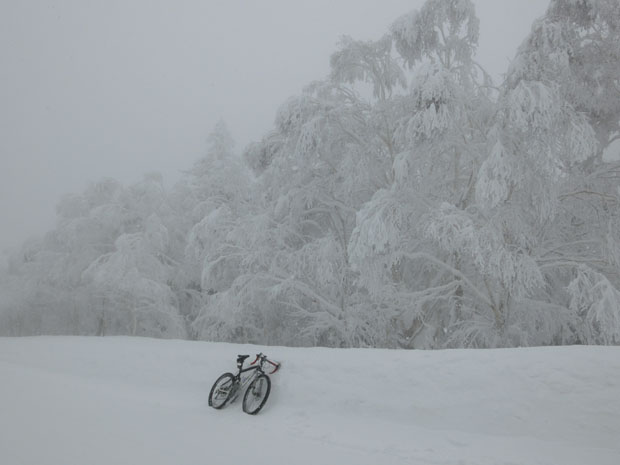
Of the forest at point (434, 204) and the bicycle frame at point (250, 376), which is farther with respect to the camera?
the forest at point (434, 204)

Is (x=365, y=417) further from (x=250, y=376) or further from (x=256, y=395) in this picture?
(x=250, y=376)

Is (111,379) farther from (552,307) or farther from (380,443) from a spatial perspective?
(552,307)

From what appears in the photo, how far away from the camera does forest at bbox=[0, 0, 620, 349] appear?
844 centimetres

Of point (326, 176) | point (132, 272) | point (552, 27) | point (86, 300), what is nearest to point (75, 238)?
point (86, 300)

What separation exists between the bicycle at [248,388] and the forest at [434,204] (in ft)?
11.2

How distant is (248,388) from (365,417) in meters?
1.91

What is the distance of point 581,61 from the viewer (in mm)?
10125

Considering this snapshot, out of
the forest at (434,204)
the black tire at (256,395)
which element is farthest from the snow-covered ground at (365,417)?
the forest at (434,204)

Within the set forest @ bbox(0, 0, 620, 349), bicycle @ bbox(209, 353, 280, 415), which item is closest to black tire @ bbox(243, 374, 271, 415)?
bicycle @ bbox(209, 353, 280, 415)

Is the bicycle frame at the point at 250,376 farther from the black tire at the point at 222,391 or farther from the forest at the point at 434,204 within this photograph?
the forest at the point at 434,204

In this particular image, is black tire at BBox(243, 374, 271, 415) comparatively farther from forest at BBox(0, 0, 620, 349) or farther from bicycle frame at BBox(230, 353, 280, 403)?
forest at BBox(0, 0, 620, 349)

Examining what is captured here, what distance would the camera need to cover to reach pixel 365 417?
5805 mm

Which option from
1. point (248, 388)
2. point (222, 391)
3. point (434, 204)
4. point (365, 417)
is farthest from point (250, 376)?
point (434, 204)

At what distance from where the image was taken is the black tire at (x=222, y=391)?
6.63 meters
